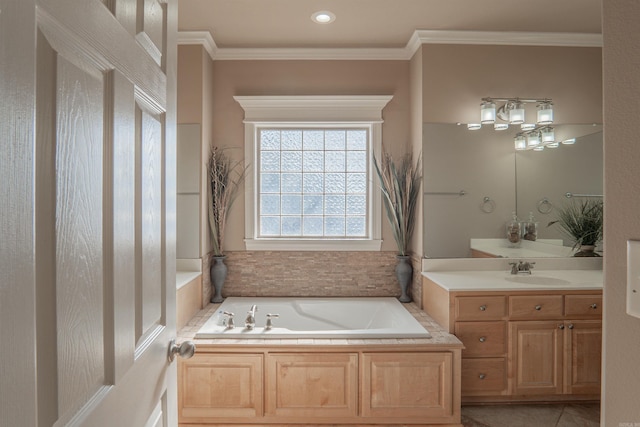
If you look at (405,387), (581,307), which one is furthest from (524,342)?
(405,387)

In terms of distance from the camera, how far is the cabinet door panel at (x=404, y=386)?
8.14ft

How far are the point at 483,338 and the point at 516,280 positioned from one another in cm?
57

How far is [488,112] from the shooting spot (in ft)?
10.3

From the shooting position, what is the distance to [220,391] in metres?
2.49

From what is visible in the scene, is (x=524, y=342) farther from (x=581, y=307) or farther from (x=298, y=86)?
(x=298, y=86)

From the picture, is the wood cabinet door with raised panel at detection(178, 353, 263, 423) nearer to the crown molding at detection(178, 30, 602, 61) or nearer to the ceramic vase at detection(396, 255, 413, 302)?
the ceramic vase at detection(396, 255, 413, 302)

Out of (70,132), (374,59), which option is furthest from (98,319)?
(374,59)

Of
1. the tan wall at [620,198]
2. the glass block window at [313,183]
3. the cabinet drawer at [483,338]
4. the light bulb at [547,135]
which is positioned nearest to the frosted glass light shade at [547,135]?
the light bulb at [547,135]

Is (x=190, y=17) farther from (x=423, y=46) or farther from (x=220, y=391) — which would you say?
(x=220, y=391)

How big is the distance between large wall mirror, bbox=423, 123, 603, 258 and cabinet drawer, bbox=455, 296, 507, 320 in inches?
24.8

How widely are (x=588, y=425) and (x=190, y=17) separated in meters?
3.76

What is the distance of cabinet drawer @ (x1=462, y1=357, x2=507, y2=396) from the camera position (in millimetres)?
2709

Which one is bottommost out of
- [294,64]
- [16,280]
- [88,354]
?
[88,354]

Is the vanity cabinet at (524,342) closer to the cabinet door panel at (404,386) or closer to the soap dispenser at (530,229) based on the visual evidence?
the cabinet door panel at (404,386)
